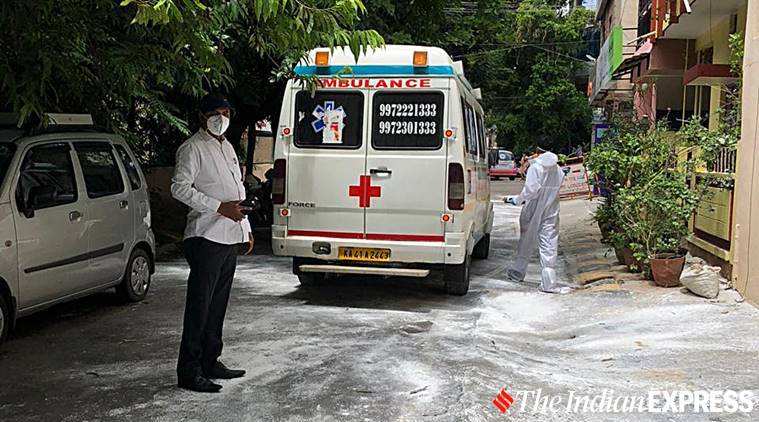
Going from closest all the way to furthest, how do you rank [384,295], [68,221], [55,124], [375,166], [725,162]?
1. [68,221]
2. [55,124]
3. [375,166]
4. [384,295]
5. [725,162]

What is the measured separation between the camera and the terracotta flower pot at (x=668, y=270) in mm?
8430

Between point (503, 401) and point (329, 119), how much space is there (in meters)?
4.02

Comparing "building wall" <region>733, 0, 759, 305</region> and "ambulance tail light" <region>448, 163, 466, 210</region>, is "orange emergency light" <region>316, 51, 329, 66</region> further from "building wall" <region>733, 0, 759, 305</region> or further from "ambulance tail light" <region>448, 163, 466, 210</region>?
"building wall" <region>733, 0, 759, 305</region>

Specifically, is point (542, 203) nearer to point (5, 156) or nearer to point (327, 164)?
point (327, 164)

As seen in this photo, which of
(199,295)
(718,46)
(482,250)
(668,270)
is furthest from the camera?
(718,46)

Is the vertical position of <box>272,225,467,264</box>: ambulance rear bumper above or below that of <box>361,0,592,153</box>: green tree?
below

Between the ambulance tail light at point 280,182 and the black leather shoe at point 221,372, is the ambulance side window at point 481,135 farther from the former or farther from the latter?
the black leather shoe at point 221,372

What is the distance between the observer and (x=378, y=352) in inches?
234

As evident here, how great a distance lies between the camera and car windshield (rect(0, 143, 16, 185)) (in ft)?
19.8

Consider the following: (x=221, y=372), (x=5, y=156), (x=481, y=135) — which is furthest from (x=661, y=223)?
(x=5, y=156)

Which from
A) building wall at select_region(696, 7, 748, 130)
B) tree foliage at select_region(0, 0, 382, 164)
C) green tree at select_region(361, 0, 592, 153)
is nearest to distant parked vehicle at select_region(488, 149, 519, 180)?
green tree at select_region(361, 0, 592, 153)

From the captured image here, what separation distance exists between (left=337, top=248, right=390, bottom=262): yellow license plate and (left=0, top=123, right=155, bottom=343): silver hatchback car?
2.13 m

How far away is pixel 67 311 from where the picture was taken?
24.6 feet

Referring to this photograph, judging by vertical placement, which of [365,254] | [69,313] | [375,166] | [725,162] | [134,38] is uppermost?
[134,38]
